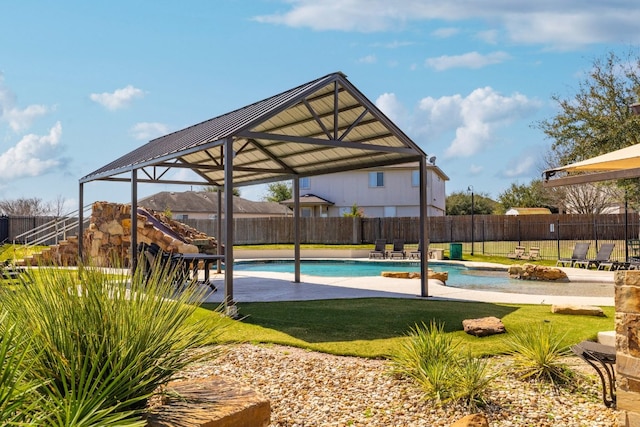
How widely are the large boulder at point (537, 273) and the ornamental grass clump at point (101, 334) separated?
14.9 meters

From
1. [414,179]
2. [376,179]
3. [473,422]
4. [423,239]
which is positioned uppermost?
[376,179]

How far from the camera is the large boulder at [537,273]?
54.0ft

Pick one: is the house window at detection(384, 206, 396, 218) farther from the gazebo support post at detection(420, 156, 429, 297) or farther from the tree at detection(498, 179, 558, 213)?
the gazebo support post at detection(420, 156, 429, 297)

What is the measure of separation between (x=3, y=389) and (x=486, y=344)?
584 cm

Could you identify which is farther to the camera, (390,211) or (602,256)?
(390,211)

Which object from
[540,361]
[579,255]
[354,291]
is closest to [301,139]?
[354,291]

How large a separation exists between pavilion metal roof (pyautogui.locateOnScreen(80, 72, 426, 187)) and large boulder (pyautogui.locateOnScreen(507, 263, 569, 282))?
7.50 metres

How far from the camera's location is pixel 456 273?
789 inches

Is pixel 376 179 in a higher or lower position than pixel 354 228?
higher

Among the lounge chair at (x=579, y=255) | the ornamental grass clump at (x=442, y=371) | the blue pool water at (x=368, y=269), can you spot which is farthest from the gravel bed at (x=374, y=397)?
the lounge chair at (x=579, y=255)

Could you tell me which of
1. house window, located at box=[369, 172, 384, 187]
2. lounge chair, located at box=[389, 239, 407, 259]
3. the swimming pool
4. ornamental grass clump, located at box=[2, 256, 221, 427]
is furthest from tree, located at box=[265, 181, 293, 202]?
ornamental grass clump, located at box=[2, 256, 221, 427]

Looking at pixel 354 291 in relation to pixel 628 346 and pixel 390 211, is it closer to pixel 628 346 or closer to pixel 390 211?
pixel 628 346

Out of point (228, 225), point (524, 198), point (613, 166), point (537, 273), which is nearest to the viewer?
point (613, 166)

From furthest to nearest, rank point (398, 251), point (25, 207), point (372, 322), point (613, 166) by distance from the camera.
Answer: point (25, 207) → point (398, 251) → point (372, 322) → point (613, 166)
